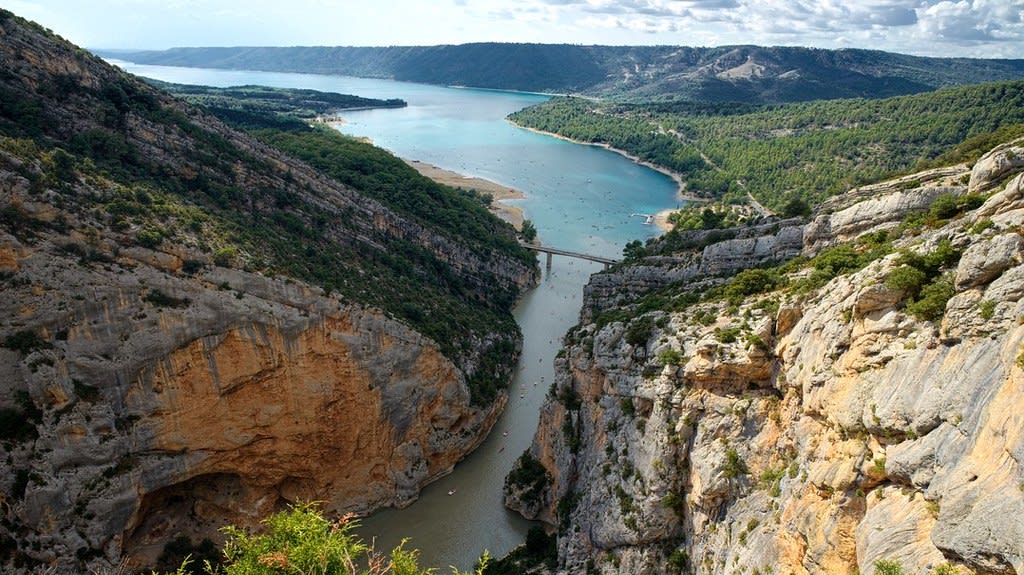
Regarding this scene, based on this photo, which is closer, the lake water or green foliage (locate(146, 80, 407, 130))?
the lake water

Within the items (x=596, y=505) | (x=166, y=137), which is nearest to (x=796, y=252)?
(x=596, y=505)

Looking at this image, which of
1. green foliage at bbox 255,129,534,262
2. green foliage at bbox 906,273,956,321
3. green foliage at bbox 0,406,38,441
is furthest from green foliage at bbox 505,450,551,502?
green foliage at bbox 255,129,534,262

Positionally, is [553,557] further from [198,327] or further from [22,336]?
[22,336]

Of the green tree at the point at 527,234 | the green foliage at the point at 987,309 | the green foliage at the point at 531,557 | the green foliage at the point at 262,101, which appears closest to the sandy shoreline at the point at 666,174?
the green tree at the point at 527,234

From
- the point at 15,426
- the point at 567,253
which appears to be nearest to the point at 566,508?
the point at 15,426

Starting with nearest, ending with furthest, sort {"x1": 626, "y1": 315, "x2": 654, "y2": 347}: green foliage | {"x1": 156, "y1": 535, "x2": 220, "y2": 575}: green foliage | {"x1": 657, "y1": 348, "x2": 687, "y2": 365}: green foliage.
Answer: {"x1": 657, "y1": 348, "x2": 687, "y2": 365}: green foliage → {"x1": 626, "y1": 315, "x2": 654, "y2": 347}: green foliage → {"x1": 156, "y1": 535, "x2": 220, "y2": 575}: green foliage

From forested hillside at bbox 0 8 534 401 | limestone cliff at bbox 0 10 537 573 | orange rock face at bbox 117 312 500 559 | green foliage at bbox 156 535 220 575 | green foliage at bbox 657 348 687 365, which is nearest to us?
green foliage at bbox 657 348 687 365

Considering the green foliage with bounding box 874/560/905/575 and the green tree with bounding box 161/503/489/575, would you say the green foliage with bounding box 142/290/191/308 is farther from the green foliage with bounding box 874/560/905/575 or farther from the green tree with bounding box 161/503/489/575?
the green foliage with bounding box 874/560/905/575

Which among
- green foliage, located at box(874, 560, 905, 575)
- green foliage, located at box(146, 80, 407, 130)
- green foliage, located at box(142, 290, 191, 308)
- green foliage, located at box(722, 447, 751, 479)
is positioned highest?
green foliage, located at box(146, 80, 407, 130)

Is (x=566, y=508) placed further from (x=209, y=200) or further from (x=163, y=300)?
(x=209, y=200)

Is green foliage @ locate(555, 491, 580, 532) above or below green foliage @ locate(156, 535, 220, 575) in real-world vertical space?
above
